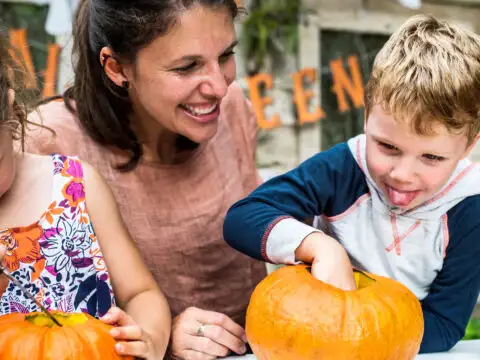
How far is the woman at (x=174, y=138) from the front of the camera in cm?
142

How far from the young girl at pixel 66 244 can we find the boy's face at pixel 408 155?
1.66 feet

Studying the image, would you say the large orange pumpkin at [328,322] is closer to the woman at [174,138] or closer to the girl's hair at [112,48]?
the woman at [174,138]

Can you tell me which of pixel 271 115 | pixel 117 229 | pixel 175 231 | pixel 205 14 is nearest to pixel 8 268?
pixel 117 229

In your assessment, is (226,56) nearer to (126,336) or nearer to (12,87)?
(12,87)

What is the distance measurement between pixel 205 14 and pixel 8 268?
0.64 metres

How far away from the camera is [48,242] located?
4.31 feet

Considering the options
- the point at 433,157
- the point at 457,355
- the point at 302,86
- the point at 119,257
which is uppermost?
the point at 433,157

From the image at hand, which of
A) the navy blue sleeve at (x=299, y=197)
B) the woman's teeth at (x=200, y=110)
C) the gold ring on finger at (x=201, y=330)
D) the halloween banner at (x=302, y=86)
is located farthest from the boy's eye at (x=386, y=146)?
the halloween banner at (x=302, y=86)

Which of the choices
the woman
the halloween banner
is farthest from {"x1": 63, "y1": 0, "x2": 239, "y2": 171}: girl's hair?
the halloween banner

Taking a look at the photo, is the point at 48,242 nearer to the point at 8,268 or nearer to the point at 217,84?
the point at 8,268

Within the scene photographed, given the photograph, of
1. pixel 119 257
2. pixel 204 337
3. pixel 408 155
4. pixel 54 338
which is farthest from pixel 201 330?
pixel 408 155

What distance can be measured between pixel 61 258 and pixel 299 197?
1.58 feet

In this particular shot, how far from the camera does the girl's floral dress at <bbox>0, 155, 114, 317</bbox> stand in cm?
127

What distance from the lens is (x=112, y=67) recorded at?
1.53m
